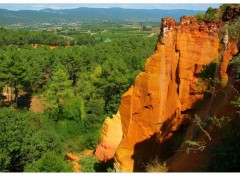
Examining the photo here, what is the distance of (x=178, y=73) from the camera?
2091cm

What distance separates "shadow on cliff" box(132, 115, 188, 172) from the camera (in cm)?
1967

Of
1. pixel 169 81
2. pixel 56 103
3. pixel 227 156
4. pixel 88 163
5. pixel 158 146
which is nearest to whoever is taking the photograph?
pixel 227 156

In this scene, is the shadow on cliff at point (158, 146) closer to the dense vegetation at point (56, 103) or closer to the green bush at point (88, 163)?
the dense vegetation at point (56, 103)

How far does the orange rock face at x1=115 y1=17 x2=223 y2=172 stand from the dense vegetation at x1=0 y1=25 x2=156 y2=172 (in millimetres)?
5091

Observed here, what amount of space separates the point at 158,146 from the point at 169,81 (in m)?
3.68

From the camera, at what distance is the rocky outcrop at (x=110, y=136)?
24422 mm

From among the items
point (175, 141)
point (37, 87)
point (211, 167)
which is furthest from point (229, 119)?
point (37, 87)

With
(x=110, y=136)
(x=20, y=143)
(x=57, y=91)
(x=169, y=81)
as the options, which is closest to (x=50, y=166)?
(x=20, y=143)

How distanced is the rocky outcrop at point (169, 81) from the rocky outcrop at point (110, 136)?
3501 millimetres

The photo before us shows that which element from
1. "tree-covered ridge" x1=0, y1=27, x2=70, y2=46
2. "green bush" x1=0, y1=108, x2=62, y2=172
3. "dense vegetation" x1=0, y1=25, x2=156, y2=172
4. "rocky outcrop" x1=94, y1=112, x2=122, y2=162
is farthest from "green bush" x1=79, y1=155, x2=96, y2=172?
"tree-covered ridge" x1=0, y1=27, x2=70, y2=46

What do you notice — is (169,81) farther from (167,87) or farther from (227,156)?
(227,156)

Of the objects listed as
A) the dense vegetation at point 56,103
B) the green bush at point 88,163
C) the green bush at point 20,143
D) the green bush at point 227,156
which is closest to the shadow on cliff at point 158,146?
the dense vegetation at point 56,103

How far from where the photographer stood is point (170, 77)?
2100 cm

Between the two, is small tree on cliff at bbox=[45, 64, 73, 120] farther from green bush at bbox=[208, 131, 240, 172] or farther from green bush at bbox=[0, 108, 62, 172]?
green bush at bbox=[208, 131, 240, 172]
